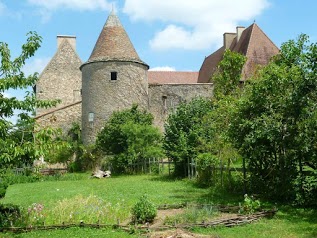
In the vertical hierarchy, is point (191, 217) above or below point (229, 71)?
below

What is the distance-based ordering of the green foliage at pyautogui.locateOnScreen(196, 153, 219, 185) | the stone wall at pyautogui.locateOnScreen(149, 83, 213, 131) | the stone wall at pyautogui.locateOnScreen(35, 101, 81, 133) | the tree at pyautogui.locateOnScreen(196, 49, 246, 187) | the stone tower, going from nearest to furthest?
the tree at pyautogui.locateOnScreen(196, 49, 246, 187)
the green foliage at pyautogui.locateOnScreen(196, 153, 219, 185)
the stone wall at pyautogui.locateOnScreen(149, 83, 213, 131)
the stone wall at pyautogui.locateOnScreen(35, 101, 81, 133)
the stone tower

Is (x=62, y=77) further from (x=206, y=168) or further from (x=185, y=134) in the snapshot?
(x=206, y=168)

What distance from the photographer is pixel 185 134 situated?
24688 mm

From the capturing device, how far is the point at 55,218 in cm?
1207

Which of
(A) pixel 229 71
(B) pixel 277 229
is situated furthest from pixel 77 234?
(A) pixel 229 71

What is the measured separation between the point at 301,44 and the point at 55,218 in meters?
9.58

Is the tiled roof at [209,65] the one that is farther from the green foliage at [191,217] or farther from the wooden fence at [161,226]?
the wooden fence at [161,226]

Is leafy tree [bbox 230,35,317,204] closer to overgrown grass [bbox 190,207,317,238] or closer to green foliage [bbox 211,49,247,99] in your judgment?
overgrown grass [bbox 190,207,317,238]

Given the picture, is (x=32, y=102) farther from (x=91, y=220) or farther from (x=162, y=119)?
(x=162, y=119)

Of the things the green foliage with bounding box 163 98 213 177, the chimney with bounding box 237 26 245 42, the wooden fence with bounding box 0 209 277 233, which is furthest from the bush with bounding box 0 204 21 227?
the chimney with bounding box 237 26 245 42

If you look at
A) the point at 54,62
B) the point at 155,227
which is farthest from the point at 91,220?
the point at 54,62

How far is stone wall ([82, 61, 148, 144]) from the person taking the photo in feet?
118

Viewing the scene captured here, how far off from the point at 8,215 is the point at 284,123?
8918 mm

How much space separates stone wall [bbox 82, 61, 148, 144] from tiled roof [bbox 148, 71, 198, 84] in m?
10.3
